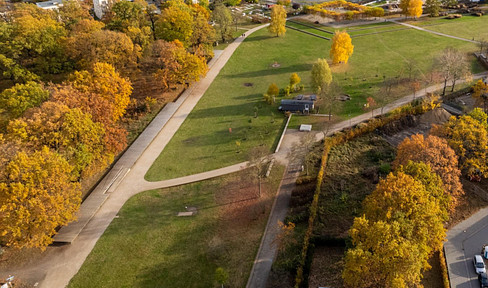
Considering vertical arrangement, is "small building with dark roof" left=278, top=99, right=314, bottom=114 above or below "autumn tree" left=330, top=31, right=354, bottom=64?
below

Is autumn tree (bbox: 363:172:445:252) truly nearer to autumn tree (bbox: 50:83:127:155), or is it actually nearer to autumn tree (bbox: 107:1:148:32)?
autumn tree (bbox: 50:83:127:155)

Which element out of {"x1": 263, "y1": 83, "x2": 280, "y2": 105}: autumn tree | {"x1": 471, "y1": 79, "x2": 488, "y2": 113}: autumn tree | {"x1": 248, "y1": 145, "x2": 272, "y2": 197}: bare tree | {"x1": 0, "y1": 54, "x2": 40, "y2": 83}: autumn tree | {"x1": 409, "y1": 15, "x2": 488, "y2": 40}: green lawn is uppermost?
{"x1": 409, "y1": 15, "x2": 488, "y2": 40}: green lawn

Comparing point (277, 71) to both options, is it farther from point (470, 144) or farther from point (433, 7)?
point (433, 7)

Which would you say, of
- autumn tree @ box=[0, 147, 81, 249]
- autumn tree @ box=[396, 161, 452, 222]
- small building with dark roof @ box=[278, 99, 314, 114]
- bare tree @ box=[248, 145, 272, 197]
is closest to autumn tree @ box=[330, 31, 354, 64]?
small building with dark roof @ box=[278, 99, 314, 114]

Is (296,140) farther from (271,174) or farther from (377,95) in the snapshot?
(377,95)

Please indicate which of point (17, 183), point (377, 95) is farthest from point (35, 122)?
point (377, 95)
